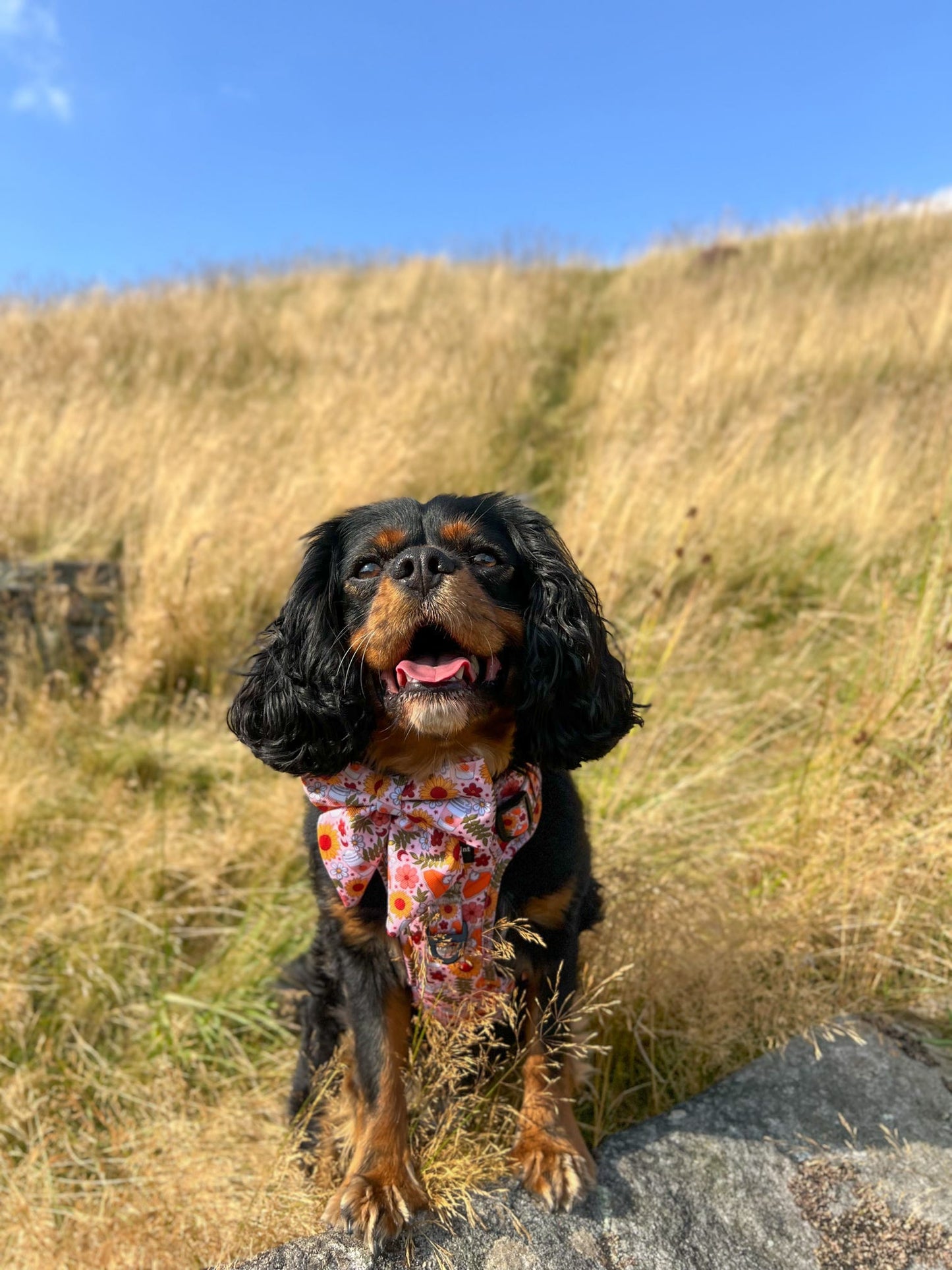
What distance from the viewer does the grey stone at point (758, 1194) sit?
163cm

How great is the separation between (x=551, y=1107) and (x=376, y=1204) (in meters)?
0.40

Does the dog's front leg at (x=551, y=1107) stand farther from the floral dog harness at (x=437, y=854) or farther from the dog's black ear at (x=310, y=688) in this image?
the dog's black ear at (x=310, y=688)

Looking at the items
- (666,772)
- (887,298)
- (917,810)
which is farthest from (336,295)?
(917,810)

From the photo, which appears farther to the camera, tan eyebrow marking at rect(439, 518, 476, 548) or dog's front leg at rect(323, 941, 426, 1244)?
tan eyebrow marking at rect(439, 518, 476, 548)

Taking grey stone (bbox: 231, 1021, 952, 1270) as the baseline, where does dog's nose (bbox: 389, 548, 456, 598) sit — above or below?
above

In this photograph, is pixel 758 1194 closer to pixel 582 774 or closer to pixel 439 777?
pixel 439 777

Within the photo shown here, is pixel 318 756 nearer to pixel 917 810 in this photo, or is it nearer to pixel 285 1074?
pixel 285 1074

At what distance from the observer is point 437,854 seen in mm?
1734

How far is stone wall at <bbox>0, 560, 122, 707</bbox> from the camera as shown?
4.07 m

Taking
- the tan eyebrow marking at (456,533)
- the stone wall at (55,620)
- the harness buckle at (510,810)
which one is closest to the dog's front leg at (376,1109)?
the harness buckle at (510,810)

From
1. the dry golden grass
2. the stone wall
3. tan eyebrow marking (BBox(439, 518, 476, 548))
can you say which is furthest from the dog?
the stone wall

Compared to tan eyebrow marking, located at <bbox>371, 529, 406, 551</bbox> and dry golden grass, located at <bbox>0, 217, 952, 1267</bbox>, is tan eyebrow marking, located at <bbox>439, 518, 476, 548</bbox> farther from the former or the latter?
dry golden grass, located at <bbox>0, 217, 952, 1267</bbox>

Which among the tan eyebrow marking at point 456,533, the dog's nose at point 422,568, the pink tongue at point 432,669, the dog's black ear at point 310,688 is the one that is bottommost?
the dog's black ear at point 310,688

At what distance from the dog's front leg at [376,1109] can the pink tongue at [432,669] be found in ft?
1.84
